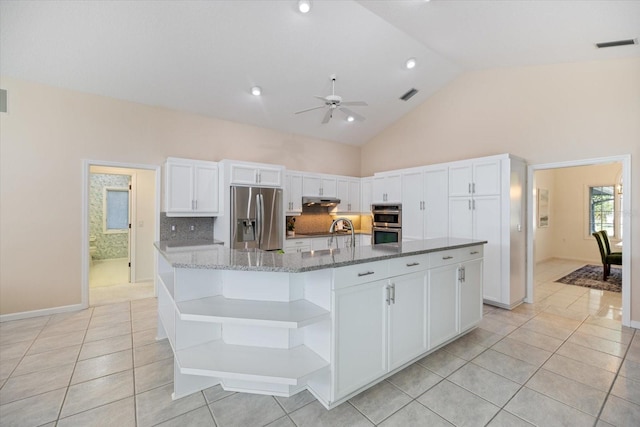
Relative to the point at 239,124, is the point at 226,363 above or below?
below

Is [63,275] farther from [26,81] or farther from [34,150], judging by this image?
[26,81]

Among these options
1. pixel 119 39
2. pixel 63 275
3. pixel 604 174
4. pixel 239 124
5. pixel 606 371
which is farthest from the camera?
pixel 604 174

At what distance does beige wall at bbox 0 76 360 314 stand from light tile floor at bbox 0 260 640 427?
586 millimetres

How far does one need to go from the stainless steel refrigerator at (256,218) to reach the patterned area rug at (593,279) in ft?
18.4

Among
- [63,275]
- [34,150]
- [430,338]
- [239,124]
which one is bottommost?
[430,338]

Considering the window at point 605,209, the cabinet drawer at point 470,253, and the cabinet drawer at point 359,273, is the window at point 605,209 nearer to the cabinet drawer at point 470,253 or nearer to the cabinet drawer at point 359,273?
the cabinet drawer at point 470,253

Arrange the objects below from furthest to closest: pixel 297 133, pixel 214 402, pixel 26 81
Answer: pixel 297 133 < pixel 26 81 < pixel 214 402

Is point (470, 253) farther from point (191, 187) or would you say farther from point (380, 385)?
point (191, 187)

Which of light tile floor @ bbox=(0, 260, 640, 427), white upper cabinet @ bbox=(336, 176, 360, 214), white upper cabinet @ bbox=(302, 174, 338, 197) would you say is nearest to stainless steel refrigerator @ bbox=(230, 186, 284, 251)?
white upper cabinet @ bbox=(302, 174, 338, 197)

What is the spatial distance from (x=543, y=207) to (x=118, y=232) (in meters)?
11.2

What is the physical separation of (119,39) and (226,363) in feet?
11.8

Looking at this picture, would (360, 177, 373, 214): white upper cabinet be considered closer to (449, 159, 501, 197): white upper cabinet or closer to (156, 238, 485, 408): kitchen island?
(449, 159, 501, 197): white upper cabinet

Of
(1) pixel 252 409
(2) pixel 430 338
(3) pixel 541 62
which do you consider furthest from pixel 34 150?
(3) pixel 541 62

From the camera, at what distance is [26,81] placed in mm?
3537
